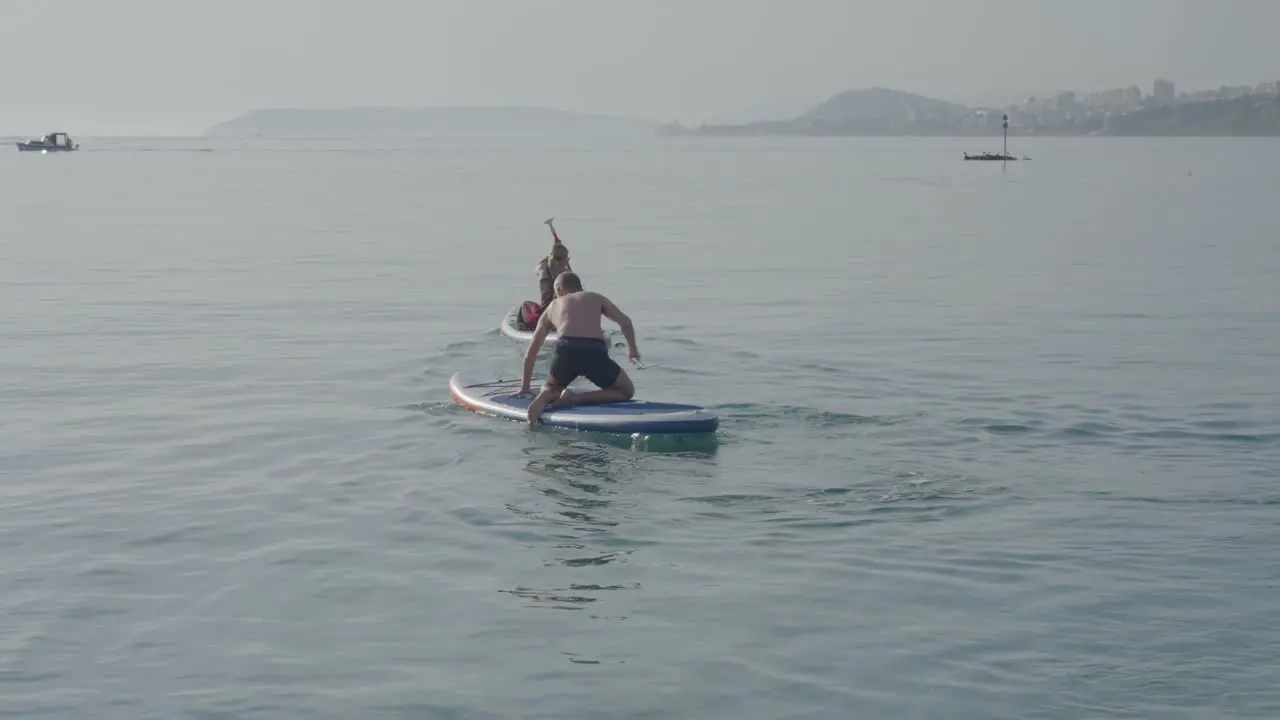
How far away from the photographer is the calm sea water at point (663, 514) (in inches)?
390

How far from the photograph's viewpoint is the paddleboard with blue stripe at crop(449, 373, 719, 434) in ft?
53.4

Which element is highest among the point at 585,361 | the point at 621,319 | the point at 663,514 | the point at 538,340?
the point at 621,319

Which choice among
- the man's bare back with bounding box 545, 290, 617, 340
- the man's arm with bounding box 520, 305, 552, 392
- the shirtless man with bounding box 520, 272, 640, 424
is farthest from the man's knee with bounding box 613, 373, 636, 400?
the man's arm with bounding box 520, 305, 552, 392

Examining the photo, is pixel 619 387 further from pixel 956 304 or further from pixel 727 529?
pixel 956 304

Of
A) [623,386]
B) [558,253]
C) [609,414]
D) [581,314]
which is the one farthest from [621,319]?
[558,253]

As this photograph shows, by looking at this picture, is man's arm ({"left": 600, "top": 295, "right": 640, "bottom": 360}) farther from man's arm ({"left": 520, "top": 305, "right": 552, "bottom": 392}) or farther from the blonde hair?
the blonde hair

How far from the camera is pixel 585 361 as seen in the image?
1722 cm

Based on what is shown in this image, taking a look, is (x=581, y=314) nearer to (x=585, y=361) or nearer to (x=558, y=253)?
(x=585, y=361)

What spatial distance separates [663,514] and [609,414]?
308 cm

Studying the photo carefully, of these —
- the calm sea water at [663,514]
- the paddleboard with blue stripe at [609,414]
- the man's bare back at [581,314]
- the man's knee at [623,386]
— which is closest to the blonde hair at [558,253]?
the paddleboard with blue stripe at [609,414]

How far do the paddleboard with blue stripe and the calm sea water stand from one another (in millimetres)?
193

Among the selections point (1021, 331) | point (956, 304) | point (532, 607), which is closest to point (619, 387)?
point (532, 607)

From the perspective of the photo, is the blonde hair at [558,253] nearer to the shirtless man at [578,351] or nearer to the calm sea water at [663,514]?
the calm sea water at [663,514]

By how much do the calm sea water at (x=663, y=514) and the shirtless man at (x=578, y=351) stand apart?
0.55 m
